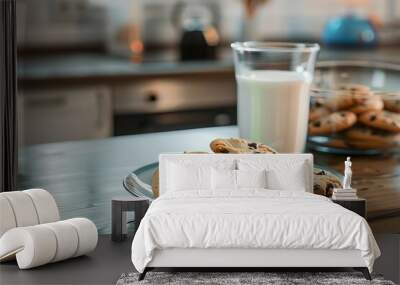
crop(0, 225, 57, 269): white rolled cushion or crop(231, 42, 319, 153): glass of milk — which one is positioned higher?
crop(231, 42, 319, 153): glass of milk

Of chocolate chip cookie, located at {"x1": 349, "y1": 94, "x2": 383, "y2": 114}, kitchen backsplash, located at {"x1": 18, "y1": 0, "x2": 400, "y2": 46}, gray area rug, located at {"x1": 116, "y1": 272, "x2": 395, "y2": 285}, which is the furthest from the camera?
kitchen backsplash, located at {"x1": 18, "y1": 0, "x2": 400, "y2": 46}

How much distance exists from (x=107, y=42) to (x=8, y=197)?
316 cm

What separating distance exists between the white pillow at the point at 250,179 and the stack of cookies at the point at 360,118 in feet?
0.98

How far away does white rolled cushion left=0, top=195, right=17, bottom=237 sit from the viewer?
3064mm

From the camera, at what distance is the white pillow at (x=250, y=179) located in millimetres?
3273

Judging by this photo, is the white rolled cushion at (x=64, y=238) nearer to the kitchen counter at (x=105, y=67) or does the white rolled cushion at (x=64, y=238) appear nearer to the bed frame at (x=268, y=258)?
the bed frame at (x=268, y=258)

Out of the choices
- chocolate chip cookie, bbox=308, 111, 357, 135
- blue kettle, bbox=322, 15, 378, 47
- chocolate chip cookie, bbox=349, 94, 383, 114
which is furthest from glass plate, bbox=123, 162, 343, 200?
blue kettle, bbox=322, 15, 378, 47

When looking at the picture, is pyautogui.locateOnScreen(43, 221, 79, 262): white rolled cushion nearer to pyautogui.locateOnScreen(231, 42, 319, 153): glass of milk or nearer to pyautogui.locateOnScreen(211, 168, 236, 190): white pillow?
pyautogui.locateOnScreen(211, 168, 236, 190): white pillow

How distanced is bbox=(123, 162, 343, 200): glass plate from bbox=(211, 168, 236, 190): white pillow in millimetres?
233

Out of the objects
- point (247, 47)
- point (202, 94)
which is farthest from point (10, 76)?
point (202, 94)

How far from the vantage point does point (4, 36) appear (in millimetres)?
3688

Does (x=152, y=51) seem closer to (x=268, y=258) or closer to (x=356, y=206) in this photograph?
(x=356, y=206)

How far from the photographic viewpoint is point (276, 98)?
3426 mm

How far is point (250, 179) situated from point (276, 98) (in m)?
0.36
